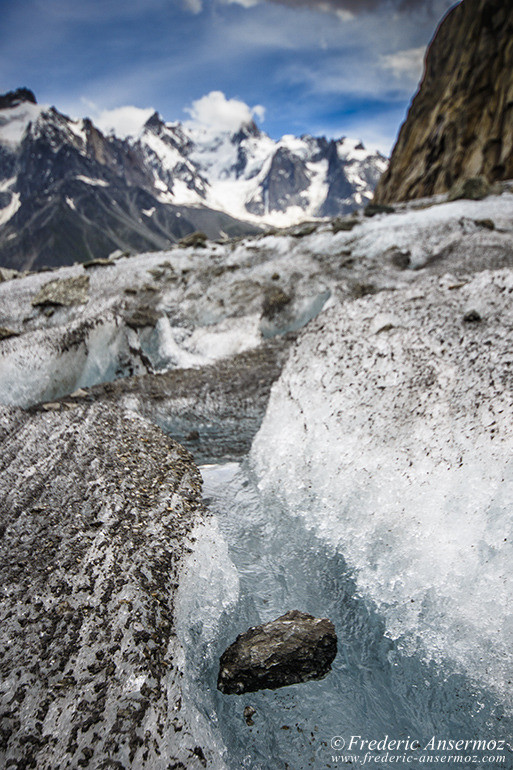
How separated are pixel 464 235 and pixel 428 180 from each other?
3269cm

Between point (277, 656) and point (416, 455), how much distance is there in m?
3.45

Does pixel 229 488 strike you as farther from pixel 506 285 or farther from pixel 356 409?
pixel 506 285

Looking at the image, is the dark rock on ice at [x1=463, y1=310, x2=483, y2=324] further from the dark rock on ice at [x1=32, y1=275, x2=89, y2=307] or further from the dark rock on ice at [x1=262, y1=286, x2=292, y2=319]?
the dark rock on ice at [x1=32, y1=275, x2=89, y2=307]

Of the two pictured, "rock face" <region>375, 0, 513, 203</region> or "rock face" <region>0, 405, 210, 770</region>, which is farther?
"rock face" <region>375, 0, 513, 203</region>

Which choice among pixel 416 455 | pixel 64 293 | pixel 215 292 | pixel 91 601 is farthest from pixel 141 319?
pixel 416 455

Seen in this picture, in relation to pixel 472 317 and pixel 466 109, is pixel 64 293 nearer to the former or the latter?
pixel 472 317

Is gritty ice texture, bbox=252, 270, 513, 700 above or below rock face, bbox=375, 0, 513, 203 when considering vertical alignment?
below

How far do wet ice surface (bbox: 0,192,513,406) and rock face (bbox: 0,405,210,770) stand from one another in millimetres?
5293

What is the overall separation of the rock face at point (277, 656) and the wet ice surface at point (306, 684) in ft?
0.35

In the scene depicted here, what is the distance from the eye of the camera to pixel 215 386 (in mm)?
12297

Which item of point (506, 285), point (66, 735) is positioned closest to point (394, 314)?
point (506, 285)

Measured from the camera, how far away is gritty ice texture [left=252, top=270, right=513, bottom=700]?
4.55 metres

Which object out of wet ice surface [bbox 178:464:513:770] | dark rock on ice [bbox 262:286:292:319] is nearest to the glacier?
wet ice surface [bbox 178:464:513:770]

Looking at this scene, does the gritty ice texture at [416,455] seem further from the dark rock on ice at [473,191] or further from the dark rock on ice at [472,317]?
the dark rock on ice at [473,191]
